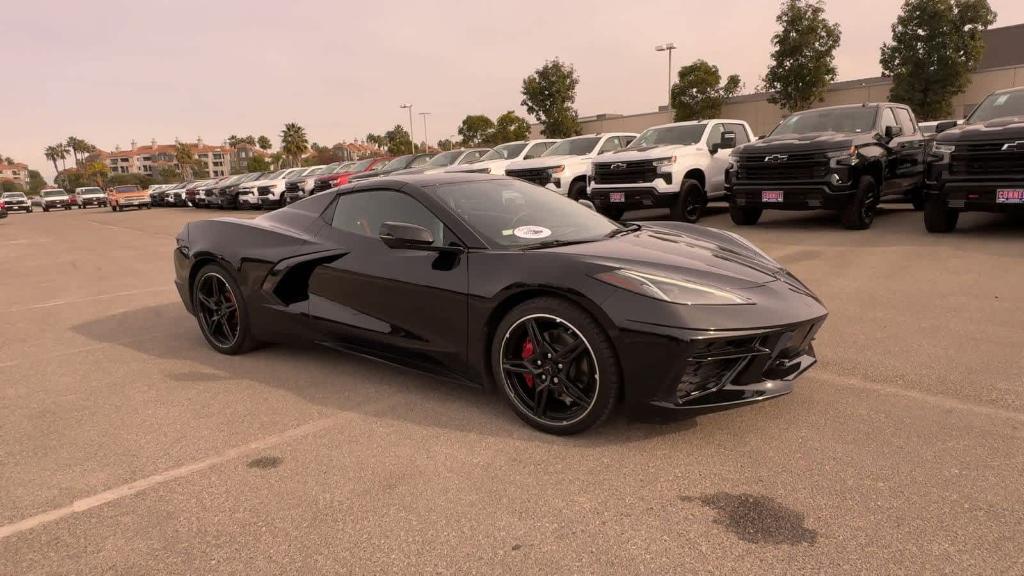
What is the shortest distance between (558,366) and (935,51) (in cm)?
3252

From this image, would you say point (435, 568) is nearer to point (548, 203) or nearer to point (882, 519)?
point (882, 519)

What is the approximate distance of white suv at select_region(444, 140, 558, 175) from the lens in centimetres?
1579

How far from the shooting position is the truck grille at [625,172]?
11664 mm

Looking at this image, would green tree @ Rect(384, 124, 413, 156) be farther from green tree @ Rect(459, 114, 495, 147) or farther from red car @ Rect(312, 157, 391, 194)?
red car @ Rect(312, 157, 391, 194)

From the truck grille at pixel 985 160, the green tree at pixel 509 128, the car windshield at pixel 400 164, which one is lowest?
the truck grille at pixel 985 160

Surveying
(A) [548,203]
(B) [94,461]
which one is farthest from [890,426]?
(B) [94,461]

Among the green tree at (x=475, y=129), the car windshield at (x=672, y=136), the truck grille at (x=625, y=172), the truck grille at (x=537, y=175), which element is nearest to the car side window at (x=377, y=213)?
the truck grille at (x=625, y=172)

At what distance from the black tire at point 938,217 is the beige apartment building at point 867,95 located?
1976cm

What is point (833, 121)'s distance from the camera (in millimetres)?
10523

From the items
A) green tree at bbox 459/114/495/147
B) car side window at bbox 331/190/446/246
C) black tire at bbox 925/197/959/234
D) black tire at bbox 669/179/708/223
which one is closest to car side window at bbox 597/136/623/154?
black tire at bbox 669/179/708/223

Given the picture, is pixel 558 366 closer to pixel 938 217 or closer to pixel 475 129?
pixel 938 217

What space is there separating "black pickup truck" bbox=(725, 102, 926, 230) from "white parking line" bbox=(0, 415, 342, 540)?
329 inches

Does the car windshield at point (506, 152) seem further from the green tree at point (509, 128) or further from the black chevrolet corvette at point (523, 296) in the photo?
the green tree at point (509, 128)

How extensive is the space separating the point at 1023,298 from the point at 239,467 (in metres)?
6.07
